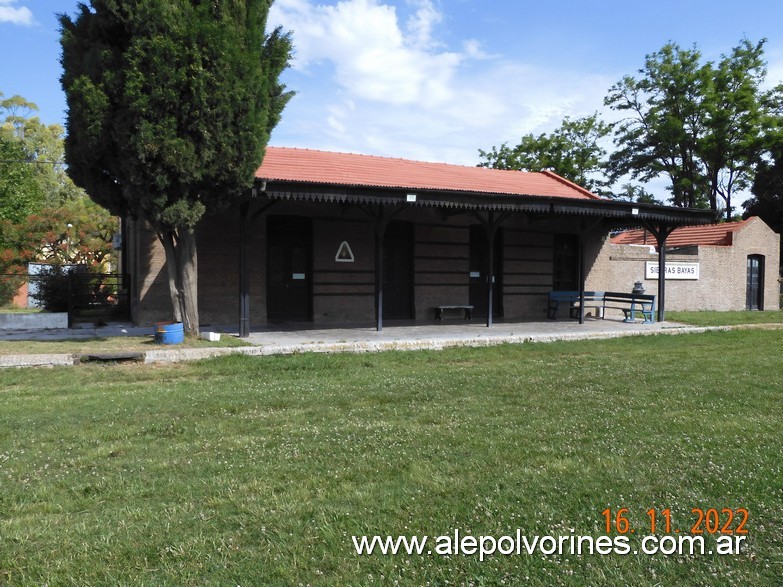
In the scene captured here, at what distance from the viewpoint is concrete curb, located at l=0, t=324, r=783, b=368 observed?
8391 mm

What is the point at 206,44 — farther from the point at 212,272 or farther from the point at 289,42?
the point at 212,272

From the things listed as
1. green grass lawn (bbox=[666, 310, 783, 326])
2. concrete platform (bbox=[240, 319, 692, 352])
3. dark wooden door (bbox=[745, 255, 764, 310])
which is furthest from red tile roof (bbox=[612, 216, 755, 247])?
concrete platform (bbox=[240, 319, 692, 352])

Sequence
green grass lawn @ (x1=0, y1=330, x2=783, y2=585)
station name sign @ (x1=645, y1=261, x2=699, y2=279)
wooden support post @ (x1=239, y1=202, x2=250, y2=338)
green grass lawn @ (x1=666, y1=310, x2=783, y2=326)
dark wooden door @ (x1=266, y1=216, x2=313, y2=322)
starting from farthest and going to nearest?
station name sign @ (x1=645, y1=261, x2=699, y2=279), green grass lawn @ (x1=666, y1=310, x2=783, y2=326), dark wooden door @ (x1=266, y1=216, x2=313, y2=322), wooden support post @ (x1=239, y1=202, x2=250, y2=338), green grass lawn @ (x1=0, y1=330, x2=783, y2=585)

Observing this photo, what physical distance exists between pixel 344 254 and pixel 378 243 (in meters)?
2.18

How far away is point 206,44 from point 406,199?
4505 millimetres

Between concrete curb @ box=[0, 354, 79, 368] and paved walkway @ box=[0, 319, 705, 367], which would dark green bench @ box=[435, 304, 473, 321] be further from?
concrete curb @ box=[0, 354, 79, 368]

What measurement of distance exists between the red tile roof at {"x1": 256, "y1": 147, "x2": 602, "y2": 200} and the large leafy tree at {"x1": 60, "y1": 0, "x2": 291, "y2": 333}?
2.39 m

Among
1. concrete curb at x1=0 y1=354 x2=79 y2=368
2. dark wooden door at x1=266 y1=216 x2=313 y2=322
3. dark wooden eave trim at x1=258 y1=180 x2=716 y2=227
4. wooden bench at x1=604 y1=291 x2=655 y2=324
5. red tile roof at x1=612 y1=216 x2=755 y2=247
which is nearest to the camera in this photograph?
concrete curb at x1=0 y1=354 x2=79 y2=368

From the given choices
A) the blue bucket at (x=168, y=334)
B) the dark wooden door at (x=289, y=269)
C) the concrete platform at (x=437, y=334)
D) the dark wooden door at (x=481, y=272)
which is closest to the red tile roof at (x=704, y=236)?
the dark wooden door at (x=481, y=272)

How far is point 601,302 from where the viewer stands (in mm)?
17578

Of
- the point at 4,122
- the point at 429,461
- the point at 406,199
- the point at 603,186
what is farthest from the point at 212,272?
the point at 4,122

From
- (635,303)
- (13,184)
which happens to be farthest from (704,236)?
(13,184)

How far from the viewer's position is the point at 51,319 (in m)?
12.5

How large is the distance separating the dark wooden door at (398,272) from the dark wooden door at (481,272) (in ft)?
6.31
